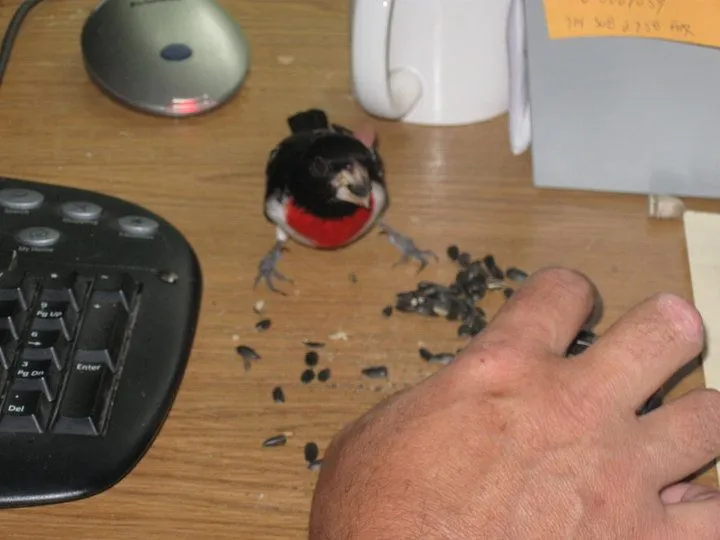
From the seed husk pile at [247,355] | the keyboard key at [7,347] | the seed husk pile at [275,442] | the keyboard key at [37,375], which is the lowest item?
the seed husk pile at [275,442]

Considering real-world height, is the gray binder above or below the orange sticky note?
below

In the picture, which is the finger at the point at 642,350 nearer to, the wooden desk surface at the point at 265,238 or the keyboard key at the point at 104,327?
the wooden desk surface at the point at 265,238

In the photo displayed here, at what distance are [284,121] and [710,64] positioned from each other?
340mm

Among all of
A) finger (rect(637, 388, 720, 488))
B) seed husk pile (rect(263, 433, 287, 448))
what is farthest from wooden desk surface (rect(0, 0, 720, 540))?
finger (rect(637, 388, 720, 488))

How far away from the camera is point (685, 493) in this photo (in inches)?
21.4

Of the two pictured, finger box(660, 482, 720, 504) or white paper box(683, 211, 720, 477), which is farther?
white paper box(683, 211, 720, 477)

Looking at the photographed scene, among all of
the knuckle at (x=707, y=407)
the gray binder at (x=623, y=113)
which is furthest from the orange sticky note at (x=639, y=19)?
the knuckle at (x=707, y=407)

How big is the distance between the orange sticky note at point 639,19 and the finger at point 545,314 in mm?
183

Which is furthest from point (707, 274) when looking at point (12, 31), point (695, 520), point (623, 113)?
point (12, 31)

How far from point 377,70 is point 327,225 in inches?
4.9

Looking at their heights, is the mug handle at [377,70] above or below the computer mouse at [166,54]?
above

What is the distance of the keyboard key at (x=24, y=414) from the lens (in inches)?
23.1

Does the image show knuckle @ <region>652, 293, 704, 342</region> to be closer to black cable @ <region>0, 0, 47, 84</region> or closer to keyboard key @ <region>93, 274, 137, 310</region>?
keyboard key @ <region>93, 274, 137, 310</region>

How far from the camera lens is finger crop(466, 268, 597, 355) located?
54 cm
